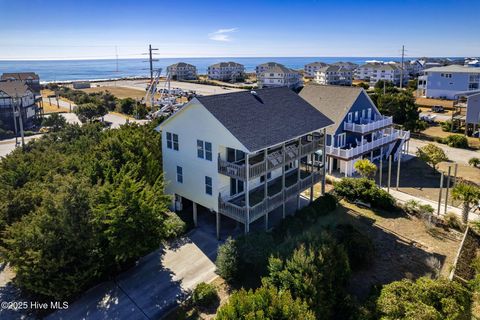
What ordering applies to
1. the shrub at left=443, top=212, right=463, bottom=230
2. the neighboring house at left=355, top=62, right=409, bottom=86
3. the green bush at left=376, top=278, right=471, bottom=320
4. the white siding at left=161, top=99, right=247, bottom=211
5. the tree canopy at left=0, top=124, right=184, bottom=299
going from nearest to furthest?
the green bush at left=376, top=278, right=471, bottom=320, the tree canopy at left=0, top=124, right=184, bottom=299, the white siding at left=161, top=99, right=247, bottom=211, the shrub at left=443, top=212, right=463, bottom=230, the neighboring house at left=355, top=62, right=409, bottom=86

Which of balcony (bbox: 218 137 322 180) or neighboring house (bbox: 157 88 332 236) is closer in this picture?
balcony (bbox: 218 137 322 180)

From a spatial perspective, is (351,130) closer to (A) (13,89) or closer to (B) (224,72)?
(A) (13,89)

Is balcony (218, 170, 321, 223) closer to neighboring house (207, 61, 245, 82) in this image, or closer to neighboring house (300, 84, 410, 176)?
neighboring house (300, 84, 410, 176)

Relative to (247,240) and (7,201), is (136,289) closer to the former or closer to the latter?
(247,240)

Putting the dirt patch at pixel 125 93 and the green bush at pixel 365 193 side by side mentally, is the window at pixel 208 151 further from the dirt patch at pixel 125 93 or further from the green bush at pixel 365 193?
the dirt patch at pixel 125 93

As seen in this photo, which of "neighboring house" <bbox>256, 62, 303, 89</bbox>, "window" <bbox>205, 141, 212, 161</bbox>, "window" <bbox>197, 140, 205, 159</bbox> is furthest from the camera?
"neighboring house" <bbox>256, 62, 303, 89</bbox>

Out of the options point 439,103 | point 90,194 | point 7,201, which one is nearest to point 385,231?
point 90,194

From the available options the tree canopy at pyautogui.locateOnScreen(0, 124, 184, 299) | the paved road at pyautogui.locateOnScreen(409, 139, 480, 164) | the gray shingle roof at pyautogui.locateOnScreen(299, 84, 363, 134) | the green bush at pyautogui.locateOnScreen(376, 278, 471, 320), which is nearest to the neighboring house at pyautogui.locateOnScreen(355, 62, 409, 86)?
the paved road at pyautogui.locateOnScreen(409, 139, 480, 164)

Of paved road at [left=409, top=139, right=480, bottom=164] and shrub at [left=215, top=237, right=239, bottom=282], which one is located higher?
paved road at [left=409, top=139, right=480, bottom=164]
